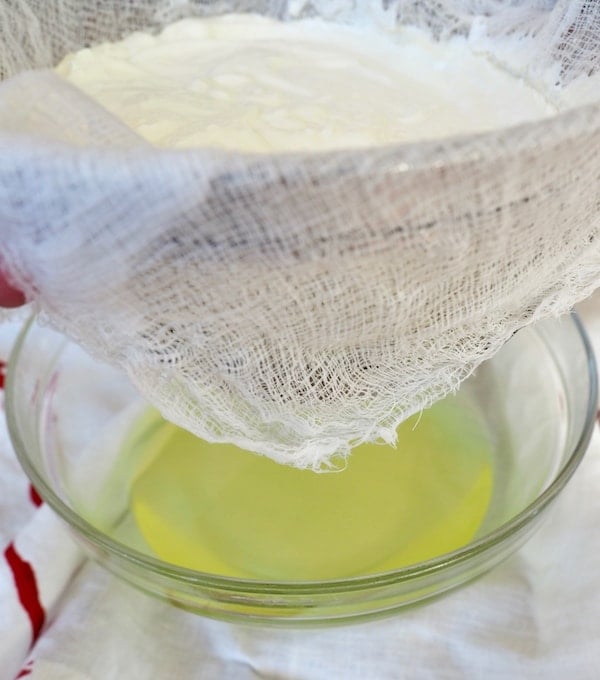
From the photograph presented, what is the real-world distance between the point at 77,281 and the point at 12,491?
215mm

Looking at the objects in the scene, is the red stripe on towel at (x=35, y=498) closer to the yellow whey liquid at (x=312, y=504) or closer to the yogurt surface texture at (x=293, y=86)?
the yellow whey liquid at (x=312, y=504)

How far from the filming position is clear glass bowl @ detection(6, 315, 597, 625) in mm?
305

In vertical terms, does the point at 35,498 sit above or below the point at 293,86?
below

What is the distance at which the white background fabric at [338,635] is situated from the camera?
0.33 meters

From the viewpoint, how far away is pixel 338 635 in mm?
344

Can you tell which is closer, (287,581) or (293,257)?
(293,257)

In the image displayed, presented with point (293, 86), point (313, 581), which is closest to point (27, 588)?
point (313, 581)

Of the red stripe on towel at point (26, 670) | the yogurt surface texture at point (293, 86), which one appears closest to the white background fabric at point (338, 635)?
the red stripe on towel at point (26, 670)

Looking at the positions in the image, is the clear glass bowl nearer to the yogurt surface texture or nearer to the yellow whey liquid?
the yellow whey liquid

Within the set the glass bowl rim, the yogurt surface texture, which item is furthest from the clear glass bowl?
the yogurt surface texture

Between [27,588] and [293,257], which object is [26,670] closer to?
[27,588]

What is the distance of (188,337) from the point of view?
0.26m

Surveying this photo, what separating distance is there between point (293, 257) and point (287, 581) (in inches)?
6.5

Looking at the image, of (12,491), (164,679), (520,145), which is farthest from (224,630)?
(520,145)
